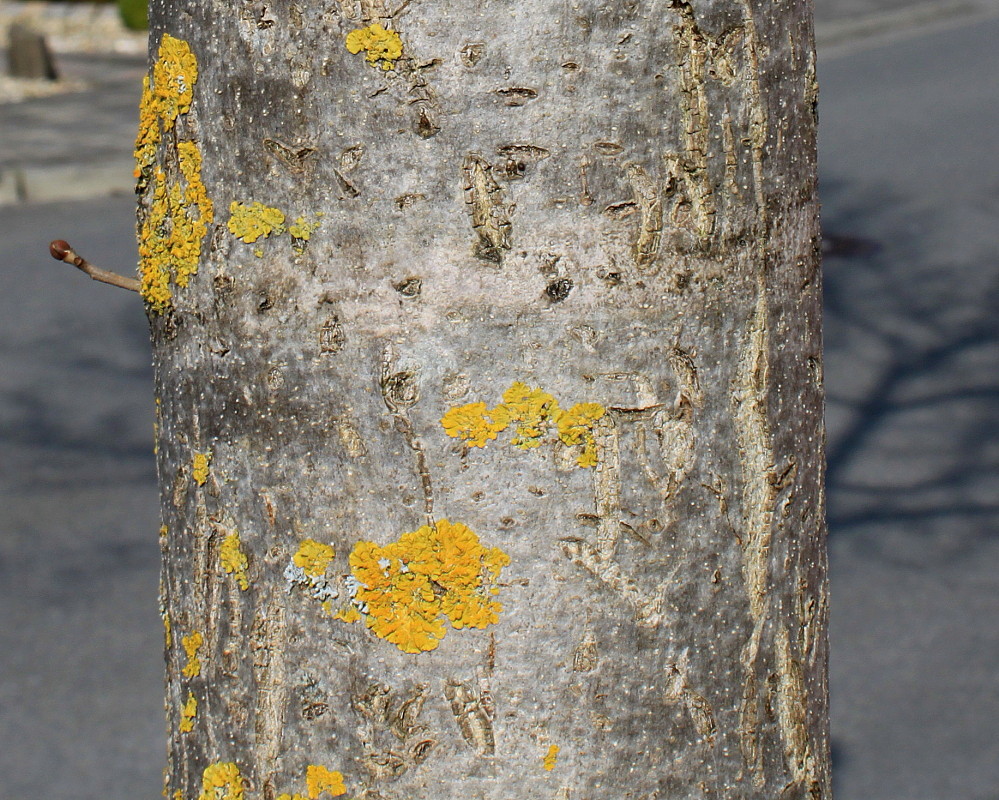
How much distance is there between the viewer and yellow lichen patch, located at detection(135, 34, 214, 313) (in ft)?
3.62

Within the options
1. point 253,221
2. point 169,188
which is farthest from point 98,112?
point 253,221

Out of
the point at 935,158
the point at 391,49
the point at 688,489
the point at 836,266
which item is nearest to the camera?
the point at 391,49

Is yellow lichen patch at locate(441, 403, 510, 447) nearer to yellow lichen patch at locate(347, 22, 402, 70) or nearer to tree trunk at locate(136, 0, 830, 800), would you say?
tree trunk at locate(136, 0, 830, 800)

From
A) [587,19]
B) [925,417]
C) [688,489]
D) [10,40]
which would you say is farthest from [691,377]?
[10,40]

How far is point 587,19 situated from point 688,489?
1.38 feet

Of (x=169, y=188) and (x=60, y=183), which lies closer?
(x=169, y=188)

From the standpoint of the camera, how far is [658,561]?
110cm

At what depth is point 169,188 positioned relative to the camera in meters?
1.14

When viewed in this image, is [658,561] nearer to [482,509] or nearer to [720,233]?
[482,509]

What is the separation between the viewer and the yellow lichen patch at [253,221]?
1060 millimetres

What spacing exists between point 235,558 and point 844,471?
430cm

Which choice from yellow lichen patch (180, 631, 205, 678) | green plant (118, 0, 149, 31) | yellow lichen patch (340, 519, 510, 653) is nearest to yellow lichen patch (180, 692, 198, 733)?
yellow lichen patch (180, 631, 205, 678)

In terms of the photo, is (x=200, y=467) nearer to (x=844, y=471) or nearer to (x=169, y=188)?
(x=169, y=188)

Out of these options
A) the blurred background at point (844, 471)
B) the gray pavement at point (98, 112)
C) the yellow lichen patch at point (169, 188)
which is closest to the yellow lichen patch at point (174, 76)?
the yellow lichen patch at point (169, 188)
